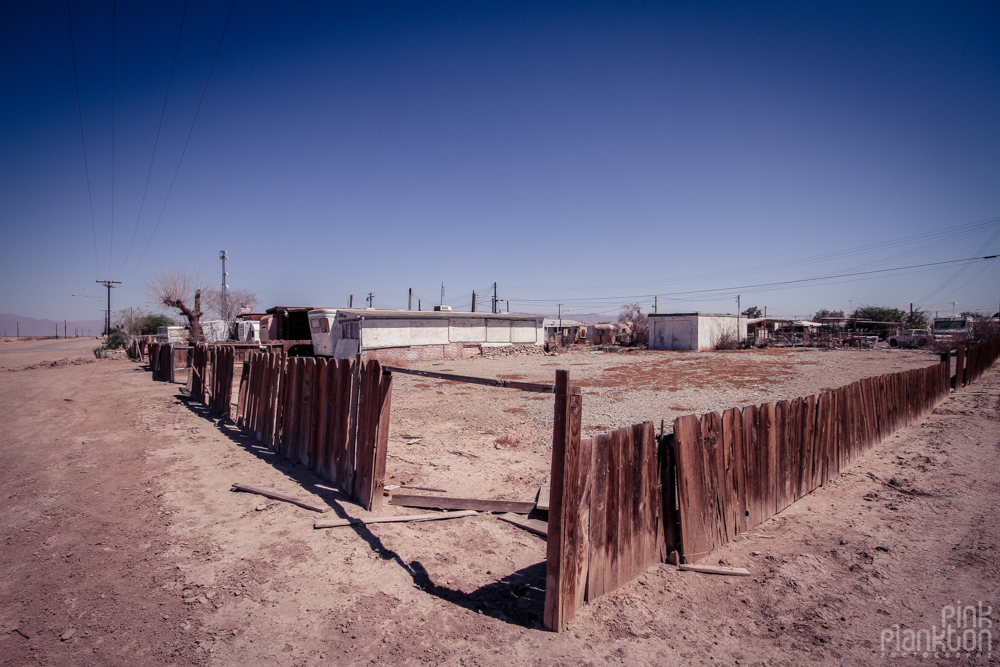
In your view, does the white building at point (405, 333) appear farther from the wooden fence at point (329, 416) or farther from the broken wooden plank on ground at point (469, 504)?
the broken wooden plank on ground at point (469, 504)

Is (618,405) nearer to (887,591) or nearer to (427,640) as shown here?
(887,591)

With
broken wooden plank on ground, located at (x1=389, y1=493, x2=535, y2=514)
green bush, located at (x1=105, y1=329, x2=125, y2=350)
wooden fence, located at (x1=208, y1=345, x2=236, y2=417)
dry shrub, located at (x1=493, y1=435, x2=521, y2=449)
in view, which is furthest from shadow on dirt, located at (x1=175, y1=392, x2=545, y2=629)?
green bush, located at (x1=105, y1=329, x2=125, y2=350)

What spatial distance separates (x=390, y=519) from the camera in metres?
4.29

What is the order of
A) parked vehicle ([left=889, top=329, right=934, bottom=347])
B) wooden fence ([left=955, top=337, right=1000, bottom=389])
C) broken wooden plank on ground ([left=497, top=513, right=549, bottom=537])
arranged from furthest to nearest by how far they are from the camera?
parked vehicle ([left=889, top=329, right=934, bottom=347]), wooden fence ([left=955, top=337, right=1000, bottom=389]), broken wooden plank on ground ([left=497, top=513, right=549, bottom=537])

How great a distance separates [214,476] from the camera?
18.6 feet

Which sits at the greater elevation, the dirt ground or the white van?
the white van

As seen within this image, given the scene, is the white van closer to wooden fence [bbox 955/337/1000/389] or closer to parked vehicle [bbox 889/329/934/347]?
wooden fence [bbox 955/337/1000/389]

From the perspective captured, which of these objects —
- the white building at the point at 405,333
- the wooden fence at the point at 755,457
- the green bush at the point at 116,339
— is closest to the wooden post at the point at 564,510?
the wooden fence at the point at 755,457

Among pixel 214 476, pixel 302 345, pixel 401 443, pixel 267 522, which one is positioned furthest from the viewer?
pixel 302 345

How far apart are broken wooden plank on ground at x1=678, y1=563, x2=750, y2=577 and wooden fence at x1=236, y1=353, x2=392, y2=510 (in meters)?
2.85

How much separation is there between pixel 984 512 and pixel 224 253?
44321mm

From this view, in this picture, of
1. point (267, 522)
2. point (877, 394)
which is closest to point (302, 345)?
point (267, 522)

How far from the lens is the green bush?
42441 mm

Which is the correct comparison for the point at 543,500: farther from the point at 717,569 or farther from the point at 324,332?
the point at 324,332
